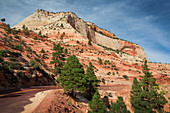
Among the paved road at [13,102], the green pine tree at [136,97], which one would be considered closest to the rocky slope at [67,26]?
the green pine tree at [136,97]

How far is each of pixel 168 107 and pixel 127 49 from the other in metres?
79.2

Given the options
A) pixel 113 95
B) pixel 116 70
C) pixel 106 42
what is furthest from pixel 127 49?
pixel 113 95

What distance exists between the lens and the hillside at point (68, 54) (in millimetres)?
23022

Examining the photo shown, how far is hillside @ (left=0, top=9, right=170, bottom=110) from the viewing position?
906 inches

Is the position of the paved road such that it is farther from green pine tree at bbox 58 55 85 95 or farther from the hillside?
the hillside

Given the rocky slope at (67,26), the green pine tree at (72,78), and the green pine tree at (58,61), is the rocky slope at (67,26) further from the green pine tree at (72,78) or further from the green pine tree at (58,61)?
the green pine tree at (72,78)

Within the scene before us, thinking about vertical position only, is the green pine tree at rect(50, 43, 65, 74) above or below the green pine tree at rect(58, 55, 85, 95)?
above

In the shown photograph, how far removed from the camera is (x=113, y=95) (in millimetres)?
30578

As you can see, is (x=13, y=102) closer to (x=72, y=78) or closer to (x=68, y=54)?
(x=72, y=78)

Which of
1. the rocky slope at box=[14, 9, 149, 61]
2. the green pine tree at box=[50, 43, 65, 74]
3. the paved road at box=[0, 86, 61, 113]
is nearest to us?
the paved road at box=[0, 86, 61, 113]

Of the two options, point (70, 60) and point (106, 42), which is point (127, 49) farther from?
point (70, 60)

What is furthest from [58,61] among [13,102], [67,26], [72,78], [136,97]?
[67,26]

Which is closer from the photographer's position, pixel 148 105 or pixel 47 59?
pixel 148 105

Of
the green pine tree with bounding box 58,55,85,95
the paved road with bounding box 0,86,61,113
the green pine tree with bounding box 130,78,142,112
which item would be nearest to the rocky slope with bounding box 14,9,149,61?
the green pine tree with bounding box 130,78,142,112
